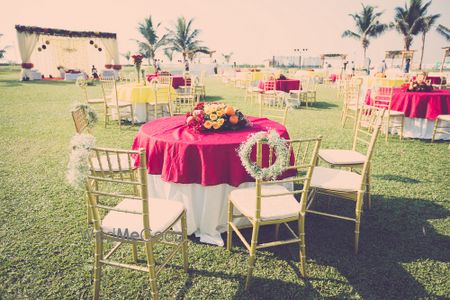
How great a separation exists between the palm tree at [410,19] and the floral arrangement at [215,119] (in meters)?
34.6

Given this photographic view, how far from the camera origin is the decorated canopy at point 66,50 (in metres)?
17.5

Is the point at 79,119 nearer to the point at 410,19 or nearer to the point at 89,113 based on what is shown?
the point at 89,113

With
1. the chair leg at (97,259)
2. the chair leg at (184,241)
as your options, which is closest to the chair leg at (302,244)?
the chair leg at (184,241)

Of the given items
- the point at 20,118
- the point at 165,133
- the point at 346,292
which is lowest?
the point at 346,292

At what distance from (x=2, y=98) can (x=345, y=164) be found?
485 inches

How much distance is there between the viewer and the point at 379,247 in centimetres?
254

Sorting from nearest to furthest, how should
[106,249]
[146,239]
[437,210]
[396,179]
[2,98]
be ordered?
1. [146,239]
2. [106,249]
3. [437,210]
4. [396,179]
5. [2,98]

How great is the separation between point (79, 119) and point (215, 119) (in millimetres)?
1283

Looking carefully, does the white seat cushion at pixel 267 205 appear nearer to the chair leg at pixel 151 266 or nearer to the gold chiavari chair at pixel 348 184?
the gold chiavari chair at pixel 348 184

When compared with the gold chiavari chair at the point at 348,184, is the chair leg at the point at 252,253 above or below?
below

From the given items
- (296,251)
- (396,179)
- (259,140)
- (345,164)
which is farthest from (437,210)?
(259,140)

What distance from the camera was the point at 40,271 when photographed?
86.4 inches

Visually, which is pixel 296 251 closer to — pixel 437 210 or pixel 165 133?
pixel 165 133

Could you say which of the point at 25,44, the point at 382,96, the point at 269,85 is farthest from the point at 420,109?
the point at 25,44
